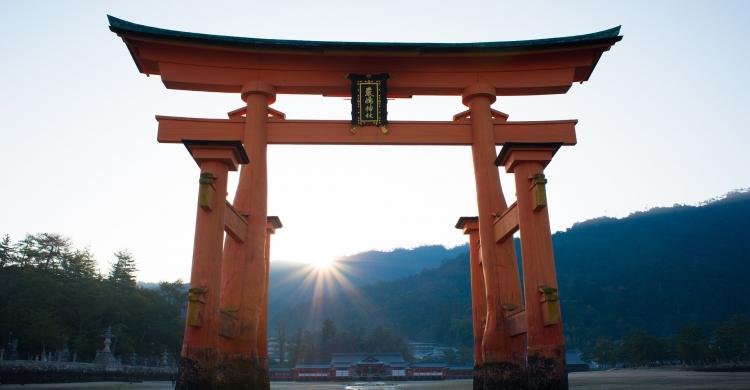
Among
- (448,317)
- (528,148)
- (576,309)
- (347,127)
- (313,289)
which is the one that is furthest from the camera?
(313,289)

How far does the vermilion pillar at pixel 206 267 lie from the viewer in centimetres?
652

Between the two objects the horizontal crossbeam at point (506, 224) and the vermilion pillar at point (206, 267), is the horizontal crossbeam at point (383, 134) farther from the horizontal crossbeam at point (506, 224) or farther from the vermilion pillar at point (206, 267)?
the vermilion pillar at point (206, 267)

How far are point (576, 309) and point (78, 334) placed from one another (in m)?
83.7

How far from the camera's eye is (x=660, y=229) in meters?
123

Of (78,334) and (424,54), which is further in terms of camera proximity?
(78,334)

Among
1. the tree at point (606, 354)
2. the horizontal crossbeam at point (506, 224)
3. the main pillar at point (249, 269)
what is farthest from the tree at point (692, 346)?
the main pillar at point (249, 269)

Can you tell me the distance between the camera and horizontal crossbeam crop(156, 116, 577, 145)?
9000mm

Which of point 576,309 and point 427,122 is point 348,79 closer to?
point 427,122

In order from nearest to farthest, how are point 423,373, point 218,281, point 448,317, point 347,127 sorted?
point 218,281 → point 347,127 → point 423,373 → point 448,317

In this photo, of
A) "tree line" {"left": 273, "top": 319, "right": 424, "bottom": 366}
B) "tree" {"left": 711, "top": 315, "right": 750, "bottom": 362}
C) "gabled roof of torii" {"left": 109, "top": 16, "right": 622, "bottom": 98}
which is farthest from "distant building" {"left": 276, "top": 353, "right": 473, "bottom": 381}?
"gabled roof of torii" {"left": 109, "top": 16, "right": 622, "bottom": 98}

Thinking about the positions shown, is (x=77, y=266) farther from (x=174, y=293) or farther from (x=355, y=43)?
(x=355, y=43)

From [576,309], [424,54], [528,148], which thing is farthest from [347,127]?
[576,309]

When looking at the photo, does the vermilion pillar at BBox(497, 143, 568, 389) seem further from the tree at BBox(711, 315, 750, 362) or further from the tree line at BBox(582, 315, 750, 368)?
the tree at BBox(711, 315, 750, 362)

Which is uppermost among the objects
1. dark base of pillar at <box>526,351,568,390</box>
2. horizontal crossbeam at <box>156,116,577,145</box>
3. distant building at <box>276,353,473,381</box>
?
horizontal crossbeam at <box>156,116,577,145</box>
